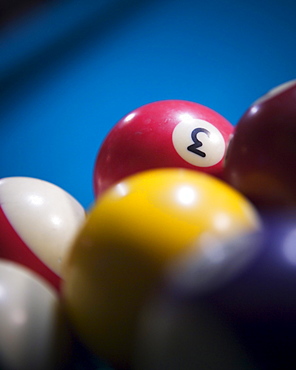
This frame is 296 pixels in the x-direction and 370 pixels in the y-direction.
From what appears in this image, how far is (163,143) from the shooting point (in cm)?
110

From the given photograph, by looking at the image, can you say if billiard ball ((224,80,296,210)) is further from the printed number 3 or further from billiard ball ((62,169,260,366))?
the printed number 3

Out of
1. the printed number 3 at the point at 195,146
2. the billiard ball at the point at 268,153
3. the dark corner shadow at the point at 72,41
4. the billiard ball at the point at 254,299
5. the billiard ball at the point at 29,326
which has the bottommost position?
the billiard ball at the point at 29,326

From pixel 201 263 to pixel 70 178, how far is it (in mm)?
1085

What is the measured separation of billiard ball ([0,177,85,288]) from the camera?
38.5 inches

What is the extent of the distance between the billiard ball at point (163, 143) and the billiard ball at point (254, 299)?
15.8 inches

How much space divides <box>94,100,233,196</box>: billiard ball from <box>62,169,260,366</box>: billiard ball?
338 mm

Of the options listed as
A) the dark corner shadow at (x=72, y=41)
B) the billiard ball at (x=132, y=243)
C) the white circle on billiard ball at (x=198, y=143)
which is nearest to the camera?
the billiard ball at (x=132, y=243)

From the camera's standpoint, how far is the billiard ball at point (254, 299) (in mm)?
663

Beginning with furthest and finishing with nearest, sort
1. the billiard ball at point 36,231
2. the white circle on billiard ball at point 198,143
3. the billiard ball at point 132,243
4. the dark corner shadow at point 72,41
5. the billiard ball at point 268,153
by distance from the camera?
1. the dark corner shadow at point 72,41
2. the white circle on billiard ball at point 198,143
3. the billiard ball at point 36,231
4. the billiard ball at point 268,153
5. the billiard ball at point 132,243

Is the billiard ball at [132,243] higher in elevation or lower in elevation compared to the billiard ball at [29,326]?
higher

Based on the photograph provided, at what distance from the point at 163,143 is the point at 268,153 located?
0.32 m

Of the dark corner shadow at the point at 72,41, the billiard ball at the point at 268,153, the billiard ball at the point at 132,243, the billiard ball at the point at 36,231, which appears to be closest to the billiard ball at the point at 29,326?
the billiard ball at the point at 132,243

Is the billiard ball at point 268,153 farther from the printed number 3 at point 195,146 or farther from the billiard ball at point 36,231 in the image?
the billiard ball at point 36,231

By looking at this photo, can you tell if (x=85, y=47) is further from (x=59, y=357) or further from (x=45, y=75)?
(x=59, y=357)
